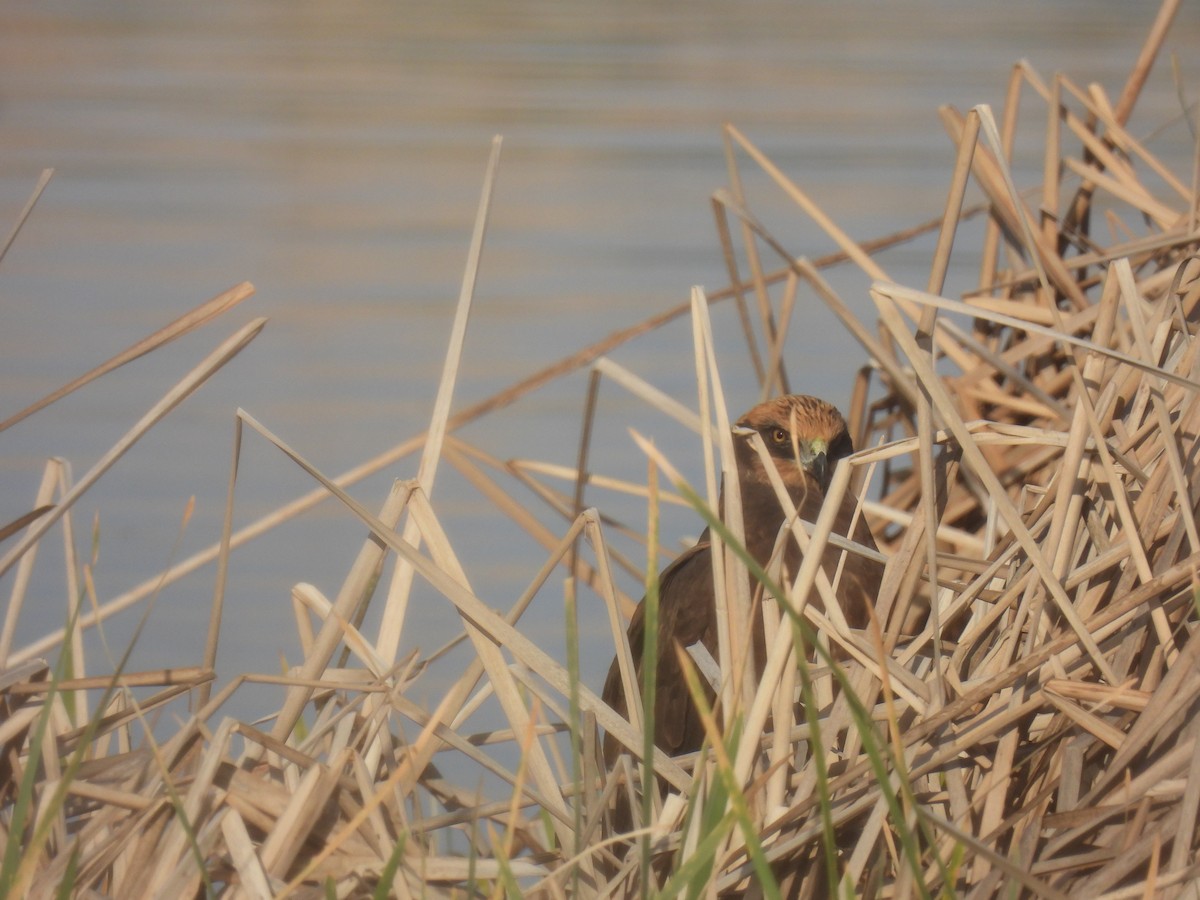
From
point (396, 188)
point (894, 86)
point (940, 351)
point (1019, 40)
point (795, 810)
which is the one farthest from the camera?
point (1019, 40)

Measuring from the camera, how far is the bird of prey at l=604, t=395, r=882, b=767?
10.2 ft

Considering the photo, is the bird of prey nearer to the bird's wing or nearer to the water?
the bird's wing

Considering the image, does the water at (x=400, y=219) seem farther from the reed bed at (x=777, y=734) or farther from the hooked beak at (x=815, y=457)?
the reed bed at (x=777, y=734)

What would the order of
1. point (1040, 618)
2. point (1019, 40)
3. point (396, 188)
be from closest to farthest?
point (1040, 618) < point (396, 188) < point (1019, 40)

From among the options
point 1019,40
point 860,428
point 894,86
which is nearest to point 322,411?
point 860,428

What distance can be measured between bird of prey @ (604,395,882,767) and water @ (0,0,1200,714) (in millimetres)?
1176

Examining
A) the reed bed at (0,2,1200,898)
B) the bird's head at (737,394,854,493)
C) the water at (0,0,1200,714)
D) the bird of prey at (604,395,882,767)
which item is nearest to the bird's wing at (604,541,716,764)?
the bird of prey at (604,395,882,767)

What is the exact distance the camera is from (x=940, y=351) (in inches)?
177

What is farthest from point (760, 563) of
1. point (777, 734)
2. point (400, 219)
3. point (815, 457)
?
point (400, 219)

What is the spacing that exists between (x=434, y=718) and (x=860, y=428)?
2.76 meters

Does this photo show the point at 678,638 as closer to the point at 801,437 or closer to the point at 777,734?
the point at 801,437

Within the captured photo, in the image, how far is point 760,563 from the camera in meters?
3.24

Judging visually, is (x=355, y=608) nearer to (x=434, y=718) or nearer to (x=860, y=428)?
(x=434, y=718)

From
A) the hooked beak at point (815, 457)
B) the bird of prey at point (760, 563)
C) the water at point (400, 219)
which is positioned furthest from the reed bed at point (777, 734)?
the water at point (400, 219)
